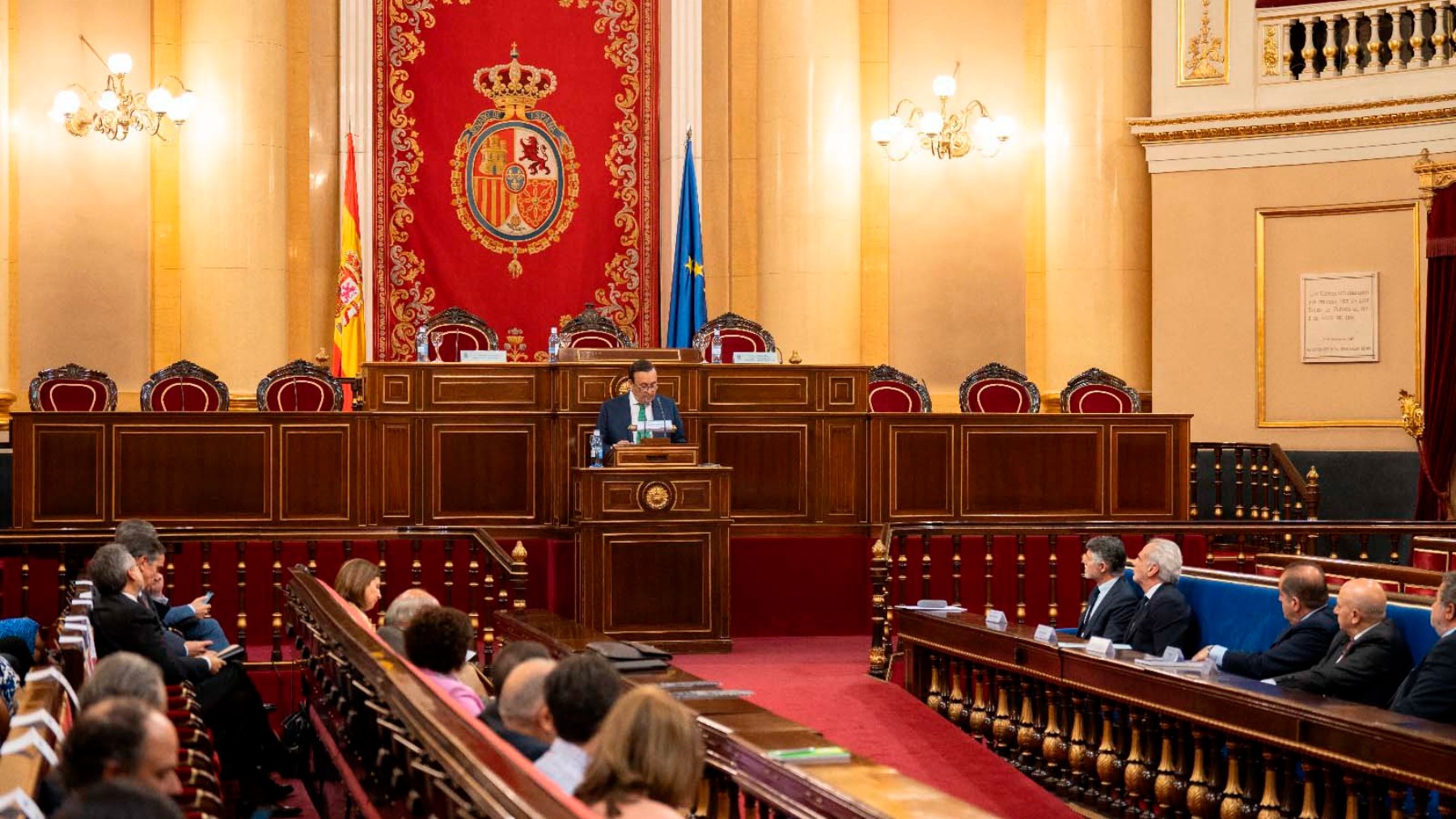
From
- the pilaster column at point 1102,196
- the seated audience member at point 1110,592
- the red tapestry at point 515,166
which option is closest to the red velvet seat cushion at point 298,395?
the red tapestry at point 515,166

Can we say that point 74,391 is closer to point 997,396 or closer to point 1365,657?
point 997,396

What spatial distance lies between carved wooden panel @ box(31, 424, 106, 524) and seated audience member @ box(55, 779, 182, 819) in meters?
7.70

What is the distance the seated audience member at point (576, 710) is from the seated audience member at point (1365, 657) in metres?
2.82

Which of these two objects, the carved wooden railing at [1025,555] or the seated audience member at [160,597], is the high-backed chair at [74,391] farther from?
the carved wooden railing at [1025,555]

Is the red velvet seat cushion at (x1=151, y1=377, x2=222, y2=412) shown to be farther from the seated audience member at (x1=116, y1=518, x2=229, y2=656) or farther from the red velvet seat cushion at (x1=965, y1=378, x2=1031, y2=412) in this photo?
the red velvet seat cushion at (x1=965, y1=378, x2=1031, y2=412)

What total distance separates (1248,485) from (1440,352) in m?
1.88

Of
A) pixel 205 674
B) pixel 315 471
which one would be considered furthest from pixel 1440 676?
pixel 315 471

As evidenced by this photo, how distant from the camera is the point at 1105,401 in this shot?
11.4m

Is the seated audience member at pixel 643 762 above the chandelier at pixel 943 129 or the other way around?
the other way around

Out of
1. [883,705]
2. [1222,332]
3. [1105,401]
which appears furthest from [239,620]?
[1222,332]

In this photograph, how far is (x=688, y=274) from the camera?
44.0 ft

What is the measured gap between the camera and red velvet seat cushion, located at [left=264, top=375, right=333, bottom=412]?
1055 centimetres

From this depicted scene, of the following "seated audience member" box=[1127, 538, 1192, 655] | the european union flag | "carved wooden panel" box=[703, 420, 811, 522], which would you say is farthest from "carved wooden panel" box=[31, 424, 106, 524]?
"seated audience member" box=[1127, 538, 1192, 655]

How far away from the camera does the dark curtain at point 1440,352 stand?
11.9 m
